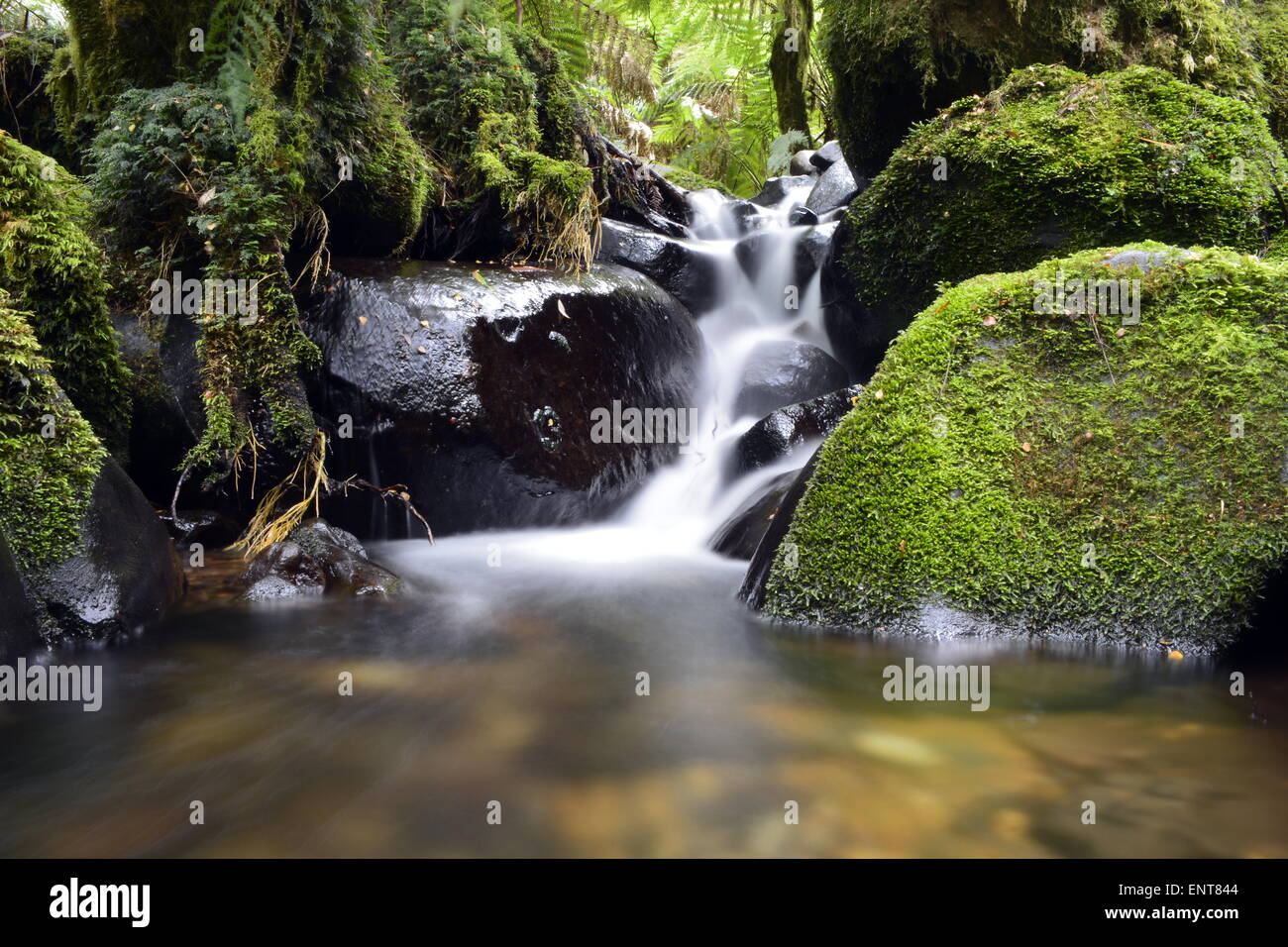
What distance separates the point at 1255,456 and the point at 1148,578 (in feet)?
2.26

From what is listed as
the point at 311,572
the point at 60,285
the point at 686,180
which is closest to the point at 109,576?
the point at 311,572

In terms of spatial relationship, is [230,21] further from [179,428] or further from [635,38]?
[635,38]

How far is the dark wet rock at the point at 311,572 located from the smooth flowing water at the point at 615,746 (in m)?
0.22

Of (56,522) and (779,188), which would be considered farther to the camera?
(779,188)

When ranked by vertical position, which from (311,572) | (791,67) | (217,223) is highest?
(791,67)

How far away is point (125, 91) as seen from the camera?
514 centimetres

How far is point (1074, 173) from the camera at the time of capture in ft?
18.2

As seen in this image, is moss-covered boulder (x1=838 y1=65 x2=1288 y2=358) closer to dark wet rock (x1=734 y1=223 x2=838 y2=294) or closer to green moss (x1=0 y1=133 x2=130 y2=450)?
dark wet rock (x1=734 y1=223 x2=838 y2=294)

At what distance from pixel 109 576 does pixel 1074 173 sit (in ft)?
20.4

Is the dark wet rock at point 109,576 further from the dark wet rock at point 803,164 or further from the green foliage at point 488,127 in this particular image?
the dark wet rock at point 803,164

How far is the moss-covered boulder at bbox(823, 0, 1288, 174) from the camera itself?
631 cm

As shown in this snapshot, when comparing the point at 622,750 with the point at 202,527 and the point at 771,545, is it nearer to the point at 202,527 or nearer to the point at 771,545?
the point at 771,545

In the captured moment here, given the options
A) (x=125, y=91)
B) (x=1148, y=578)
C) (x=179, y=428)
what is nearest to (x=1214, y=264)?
(x=1148, y=578)

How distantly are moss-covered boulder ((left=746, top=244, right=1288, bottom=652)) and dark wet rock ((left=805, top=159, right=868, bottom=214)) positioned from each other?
6687 mm
